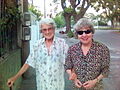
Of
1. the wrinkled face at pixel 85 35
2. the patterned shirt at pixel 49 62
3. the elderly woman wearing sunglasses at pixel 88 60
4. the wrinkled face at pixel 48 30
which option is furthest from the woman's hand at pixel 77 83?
the wrinkled face at pixel 48 30

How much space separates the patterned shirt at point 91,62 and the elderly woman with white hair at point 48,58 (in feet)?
1.75

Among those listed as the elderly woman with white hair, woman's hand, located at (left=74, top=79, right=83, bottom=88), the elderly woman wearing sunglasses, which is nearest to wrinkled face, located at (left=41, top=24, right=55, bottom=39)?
the elderly woman with white hair

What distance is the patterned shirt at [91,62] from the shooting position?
3.54 m

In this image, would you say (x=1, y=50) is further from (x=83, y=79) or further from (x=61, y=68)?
(x=83, y=79)

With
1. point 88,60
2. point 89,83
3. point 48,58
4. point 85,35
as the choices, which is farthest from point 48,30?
point 89,83

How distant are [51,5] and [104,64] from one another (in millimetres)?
46122

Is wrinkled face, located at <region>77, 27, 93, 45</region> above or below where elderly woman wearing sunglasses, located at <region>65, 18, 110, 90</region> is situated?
above

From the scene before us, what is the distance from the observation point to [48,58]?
13.5 feet

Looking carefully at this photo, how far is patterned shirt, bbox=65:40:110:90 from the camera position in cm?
354

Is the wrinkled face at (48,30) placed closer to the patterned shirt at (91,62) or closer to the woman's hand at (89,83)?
the patterned shirt at (91,62)

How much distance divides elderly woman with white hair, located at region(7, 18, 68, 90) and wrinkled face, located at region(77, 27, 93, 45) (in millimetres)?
558

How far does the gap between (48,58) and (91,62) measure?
2.37 ft

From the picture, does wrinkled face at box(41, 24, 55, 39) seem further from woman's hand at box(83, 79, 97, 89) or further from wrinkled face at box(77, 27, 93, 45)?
woman's hand at box(83, 79, 97, 89)

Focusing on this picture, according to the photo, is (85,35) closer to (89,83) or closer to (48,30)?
A: (89,83)
